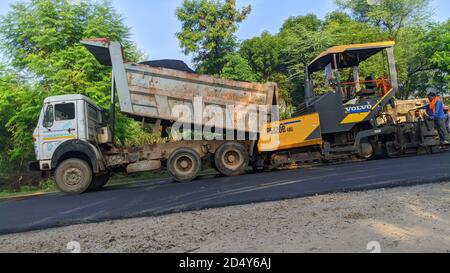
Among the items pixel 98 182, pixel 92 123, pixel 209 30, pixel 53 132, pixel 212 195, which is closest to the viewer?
pixel 212 195

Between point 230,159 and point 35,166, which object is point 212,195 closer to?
point 230,159

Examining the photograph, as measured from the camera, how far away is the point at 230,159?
9727mm

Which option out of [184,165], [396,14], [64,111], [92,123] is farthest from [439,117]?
[396,14]

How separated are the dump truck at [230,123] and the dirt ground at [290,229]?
4.10 meters

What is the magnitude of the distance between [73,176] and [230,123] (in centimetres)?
406

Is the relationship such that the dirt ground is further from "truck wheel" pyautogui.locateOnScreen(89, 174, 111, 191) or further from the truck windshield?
"truck wheel" pyautogui.locateOnScreen(89, 174, 111, 191)

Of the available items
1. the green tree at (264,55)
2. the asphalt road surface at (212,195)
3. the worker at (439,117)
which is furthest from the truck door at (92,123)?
the green tree at (264,55)

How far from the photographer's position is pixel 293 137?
965cm

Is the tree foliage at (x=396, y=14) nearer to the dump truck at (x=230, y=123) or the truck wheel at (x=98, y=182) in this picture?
the dump truck at (x=230, y=123)

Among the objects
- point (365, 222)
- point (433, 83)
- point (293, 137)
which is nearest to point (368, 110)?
point (293, 137)

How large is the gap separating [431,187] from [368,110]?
4.46 m

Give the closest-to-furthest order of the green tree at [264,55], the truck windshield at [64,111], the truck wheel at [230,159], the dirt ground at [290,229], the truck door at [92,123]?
the dirt ground at [290,229]
the truck windshield at [64,111]
the truck door at [92,123]
the truck wheel at [230,159]
the green tree at [264,55]

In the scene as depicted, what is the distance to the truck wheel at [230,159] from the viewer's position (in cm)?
962
